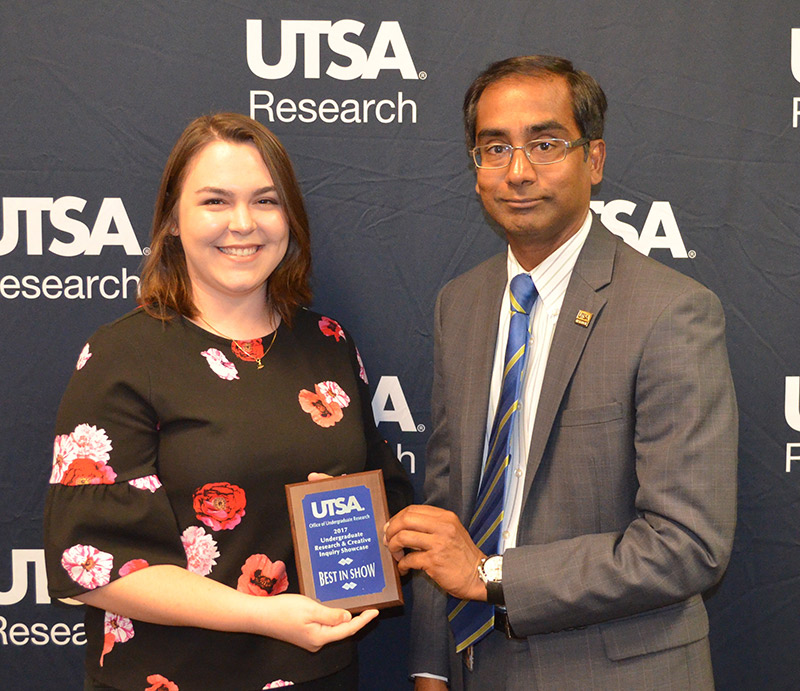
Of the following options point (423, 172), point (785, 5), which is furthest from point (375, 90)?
point (785, 5)

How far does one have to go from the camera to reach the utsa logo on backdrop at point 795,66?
2.38 m

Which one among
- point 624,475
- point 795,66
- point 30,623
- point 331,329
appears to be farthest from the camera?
point 30,623

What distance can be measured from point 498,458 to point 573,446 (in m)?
0.18

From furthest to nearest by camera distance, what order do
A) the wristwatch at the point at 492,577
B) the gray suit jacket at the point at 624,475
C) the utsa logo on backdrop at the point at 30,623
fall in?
the utsa logo on backdrop at the point at 30,623, the wristwatch at the point at 492,577, the gray suit jacket at the point at 624,475

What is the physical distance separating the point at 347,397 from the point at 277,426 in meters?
0.23

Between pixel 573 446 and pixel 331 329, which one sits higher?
pixel 331 329

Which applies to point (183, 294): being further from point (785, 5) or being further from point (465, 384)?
point (785, 5)

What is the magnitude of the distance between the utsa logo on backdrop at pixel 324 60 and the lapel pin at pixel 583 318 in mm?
964

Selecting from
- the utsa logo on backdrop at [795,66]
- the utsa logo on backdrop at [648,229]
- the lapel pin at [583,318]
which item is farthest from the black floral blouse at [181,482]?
the utsa logo on backdrop at [795,66]

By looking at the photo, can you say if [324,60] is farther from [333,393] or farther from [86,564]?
[86,564]

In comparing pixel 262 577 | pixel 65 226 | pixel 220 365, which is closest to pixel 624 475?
pixel 262 577

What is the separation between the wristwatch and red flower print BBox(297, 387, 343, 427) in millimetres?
500

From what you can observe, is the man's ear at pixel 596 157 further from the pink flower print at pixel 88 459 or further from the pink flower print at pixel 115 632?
the pink flower print at pixel 115 632

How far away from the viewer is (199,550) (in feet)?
6.06
